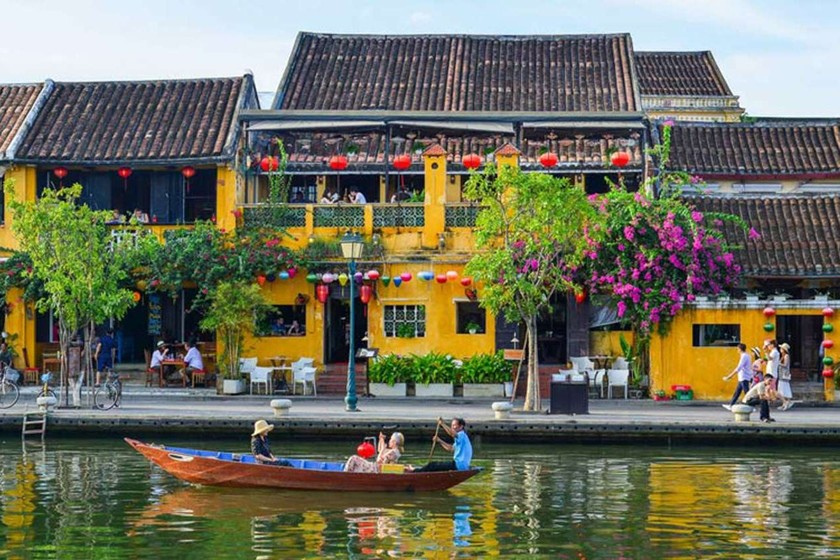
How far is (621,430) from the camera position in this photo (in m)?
28.3

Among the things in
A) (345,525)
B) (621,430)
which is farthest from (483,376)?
(345,525)

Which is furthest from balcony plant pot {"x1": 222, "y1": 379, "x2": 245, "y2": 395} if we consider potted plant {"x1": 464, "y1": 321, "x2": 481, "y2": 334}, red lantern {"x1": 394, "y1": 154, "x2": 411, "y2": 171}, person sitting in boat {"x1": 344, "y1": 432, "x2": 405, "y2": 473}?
person sitting in boat {"x1": 344, "y1": 432, "x2": 405, "y2": 473}

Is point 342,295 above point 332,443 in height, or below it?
above

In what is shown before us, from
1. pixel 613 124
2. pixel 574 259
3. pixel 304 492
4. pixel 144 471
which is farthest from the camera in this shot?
pixel 613 124

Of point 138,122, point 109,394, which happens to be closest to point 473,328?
point 109,394

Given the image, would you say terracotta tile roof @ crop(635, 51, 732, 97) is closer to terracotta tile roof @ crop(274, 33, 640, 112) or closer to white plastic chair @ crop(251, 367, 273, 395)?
terracotta tile roof @ crop(274, 33, 640, 112)

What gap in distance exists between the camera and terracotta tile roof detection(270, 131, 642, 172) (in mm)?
37688

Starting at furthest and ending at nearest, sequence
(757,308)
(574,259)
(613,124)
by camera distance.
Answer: (613,124)
(757,308)
(574,259)

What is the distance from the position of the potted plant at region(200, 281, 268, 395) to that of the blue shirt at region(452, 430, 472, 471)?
1198cm

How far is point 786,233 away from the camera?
1363 inches

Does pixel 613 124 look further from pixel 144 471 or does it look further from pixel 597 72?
pixel 144 471

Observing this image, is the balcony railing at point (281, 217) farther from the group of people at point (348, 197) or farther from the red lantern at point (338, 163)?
the red lantern at point (338, 163)

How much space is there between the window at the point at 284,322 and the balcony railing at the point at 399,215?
9.13ft

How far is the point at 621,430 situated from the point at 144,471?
8916mm
